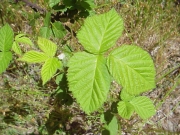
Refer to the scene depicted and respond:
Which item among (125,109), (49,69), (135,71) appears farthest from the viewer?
(125,109)

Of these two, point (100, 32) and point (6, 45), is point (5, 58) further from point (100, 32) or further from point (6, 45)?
point (100, 32)

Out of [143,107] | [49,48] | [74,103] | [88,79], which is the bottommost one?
[74,103]

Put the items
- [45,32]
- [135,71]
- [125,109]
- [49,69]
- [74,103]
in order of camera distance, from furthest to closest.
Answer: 1. [74,103]
2. [125,109]
3. [45,32]
4. [49,69]
5. [135,71]

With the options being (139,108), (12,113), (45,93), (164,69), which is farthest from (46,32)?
(164,69)

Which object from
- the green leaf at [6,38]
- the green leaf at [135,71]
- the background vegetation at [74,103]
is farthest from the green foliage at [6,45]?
the background vegetation at [74,103]

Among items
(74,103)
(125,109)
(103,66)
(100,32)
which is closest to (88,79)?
(103,66)

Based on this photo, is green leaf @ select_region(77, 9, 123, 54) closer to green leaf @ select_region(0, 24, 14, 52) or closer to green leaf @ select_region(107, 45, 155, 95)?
green leaf @ select_region(107, 45, 155, 95)

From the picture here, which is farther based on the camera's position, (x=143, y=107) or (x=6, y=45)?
(x=143, y=107)
